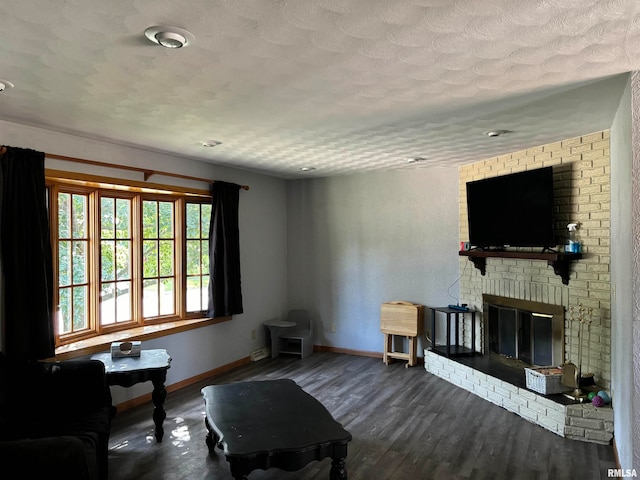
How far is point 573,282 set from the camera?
3.77 metres

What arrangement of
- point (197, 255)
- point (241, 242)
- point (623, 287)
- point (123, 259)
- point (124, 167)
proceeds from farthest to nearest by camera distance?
1. point (241, 242)
2. point (197, 255)
3. point (123, 259)
4. point (124, 167)
5. point (623, 287)

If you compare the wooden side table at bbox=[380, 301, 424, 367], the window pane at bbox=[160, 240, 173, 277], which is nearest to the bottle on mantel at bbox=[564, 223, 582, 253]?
A: the wooden side table at bbox=[380, 301, 424, 367]

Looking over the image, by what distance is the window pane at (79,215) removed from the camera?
3.84 m

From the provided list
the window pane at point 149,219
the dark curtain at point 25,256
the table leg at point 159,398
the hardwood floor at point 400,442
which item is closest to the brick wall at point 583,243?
the hardwood floor at point 400,442

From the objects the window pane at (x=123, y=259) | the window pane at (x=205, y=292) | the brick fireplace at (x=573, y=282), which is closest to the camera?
the brick fireplace at (x=573, y=282)

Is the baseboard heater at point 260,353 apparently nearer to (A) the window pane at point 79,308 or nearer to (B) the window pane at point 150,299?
(B) the window pane at point 150,299

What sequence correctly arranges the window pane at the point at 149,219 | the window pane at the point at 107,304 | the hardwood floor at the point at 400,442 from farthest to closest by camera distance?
the window pane at the point at 149,219 → the window pane at the point at 107,304 → the hardwood floor at the point at 400,442

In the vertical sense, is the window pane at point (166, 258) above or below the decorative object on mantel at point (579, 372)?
above

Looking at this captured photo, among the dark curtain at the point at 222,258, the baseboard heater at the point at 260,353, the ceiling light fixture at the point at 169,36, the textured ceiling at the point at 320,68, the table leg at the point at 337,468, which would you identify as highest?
the textured ceiling at the point at 320,68

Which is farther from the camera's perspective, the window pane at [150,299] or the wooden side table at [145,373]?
the window pane at [150,299]

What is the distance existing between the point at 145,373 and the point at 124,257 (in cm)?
150

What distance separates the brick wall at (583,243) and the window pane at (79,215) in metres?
4.19

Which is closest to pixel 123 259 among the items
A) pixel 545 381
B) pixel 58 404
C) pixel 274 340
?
pixel 58 404

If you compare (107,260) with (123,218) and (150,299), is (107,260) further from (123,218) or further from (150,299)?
(150,299)
